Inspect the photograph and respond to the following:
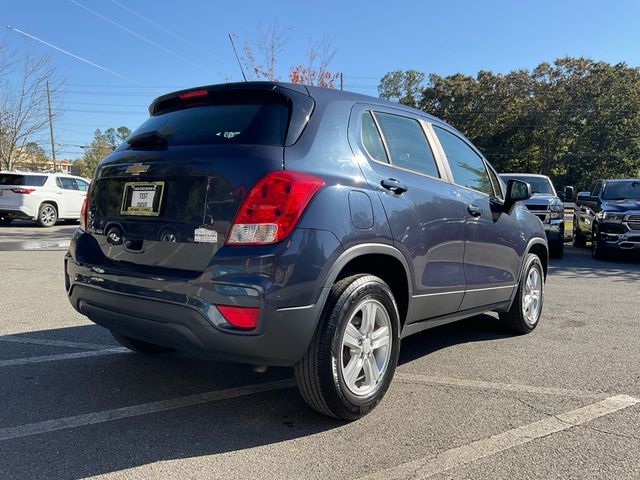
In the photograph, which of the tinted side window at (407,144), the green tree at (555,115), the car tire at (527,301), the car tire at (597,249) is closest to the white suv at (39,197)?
the car tire at (597,249)

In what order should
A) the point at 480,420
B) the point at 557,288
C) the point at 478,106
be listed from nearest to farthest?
the point at 480,420 < the point at 557,288 < the point at 478,106

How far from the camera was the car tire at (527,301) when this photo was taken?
4793mm

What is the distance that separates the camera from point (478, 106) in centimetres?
4491

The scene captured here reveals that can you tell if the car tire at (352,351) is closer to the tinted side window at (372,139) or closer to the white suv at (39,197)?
the tinted side window at (372,139)

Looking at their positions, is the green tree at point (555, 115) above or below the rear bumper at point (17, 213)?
above

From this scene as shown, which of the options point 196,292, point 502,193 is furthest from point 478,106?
point 196,292

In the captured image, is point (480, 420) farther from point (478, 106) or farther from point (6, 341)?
point (478, 106)

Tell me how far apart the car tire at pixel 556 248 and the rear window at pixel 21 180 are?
14541mm

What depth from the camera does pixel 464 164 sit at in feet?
13.9

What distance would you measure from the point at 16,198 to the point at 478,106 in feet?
126

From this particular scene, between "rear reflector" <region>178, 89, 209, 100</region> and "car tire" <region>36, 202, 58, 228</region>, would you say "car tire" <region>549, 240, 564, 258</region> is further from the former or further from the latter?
"car tire" <region>36, 202, 58, 228</region>

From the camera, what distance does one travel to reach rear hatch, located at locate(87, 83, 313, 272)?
2682mm

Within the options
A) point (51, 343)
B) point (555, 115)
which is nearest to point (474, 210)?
point (51, 343)

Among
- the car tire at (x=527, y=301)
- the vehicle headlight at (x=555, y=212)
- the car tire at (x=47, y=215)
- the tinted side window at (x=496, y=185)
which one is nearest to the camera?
the tinted side window at (x=496, y=185)
